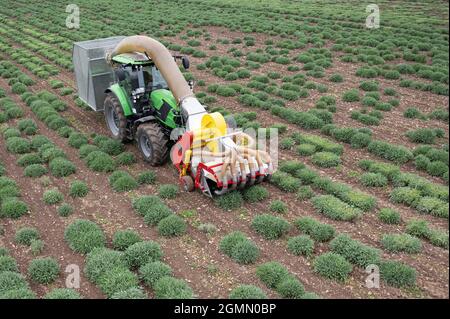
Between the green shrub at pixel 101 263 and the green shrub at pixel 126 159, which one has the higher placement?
the green shrub at pixel 126 159

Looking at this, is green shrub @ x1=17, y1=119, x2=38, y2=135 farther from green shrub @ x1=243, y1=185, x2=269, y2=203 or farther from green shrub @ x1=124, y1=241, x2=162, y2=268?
green shrub @ x1=243, y1=185, x2=269, y2=203

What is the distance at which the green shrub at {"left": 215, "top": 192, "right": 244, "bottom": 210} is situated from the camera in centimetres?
982

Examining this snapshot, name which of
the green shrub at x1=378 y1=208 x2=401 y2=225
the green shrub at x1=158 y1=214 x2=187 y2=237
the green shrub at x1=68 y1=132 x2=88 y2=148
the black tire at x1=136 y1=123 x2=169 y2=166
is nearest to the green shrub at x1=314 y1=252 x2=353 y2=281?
the green shrub at x1=378 y1=208 x2=401 y2=225

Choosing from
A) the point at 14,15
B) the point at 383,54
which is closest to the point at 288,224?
the point at 383,54

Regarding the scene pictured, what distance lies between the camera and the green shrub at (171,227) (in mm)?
9031

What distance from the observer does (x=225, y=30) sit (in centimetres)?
2781

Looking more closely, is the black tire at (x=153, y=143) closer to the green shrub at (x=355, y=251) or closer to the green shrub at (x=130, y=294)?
the green shrub at (x=130, y=294)

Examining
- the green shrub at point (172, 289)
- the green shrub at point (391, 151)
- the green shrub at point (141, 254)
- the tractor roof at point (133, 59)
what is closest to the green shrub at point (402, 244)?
the green shrub at point (391, 151)

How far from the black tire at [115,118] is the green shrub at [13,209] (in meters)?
3.46

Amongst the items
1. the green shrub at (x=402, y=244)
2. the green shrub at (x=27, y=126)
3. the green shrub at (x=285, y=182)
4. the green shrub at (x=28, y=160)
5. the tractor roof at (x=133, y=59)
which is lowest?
the green shrub at (x=402, y=244)

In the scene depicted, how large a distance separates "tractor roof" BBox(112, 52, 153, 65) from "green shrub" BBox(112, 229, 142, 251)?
494 centimetres

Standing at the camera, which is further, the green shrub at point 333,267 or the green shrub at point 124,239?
the green shrub at point 124,239
